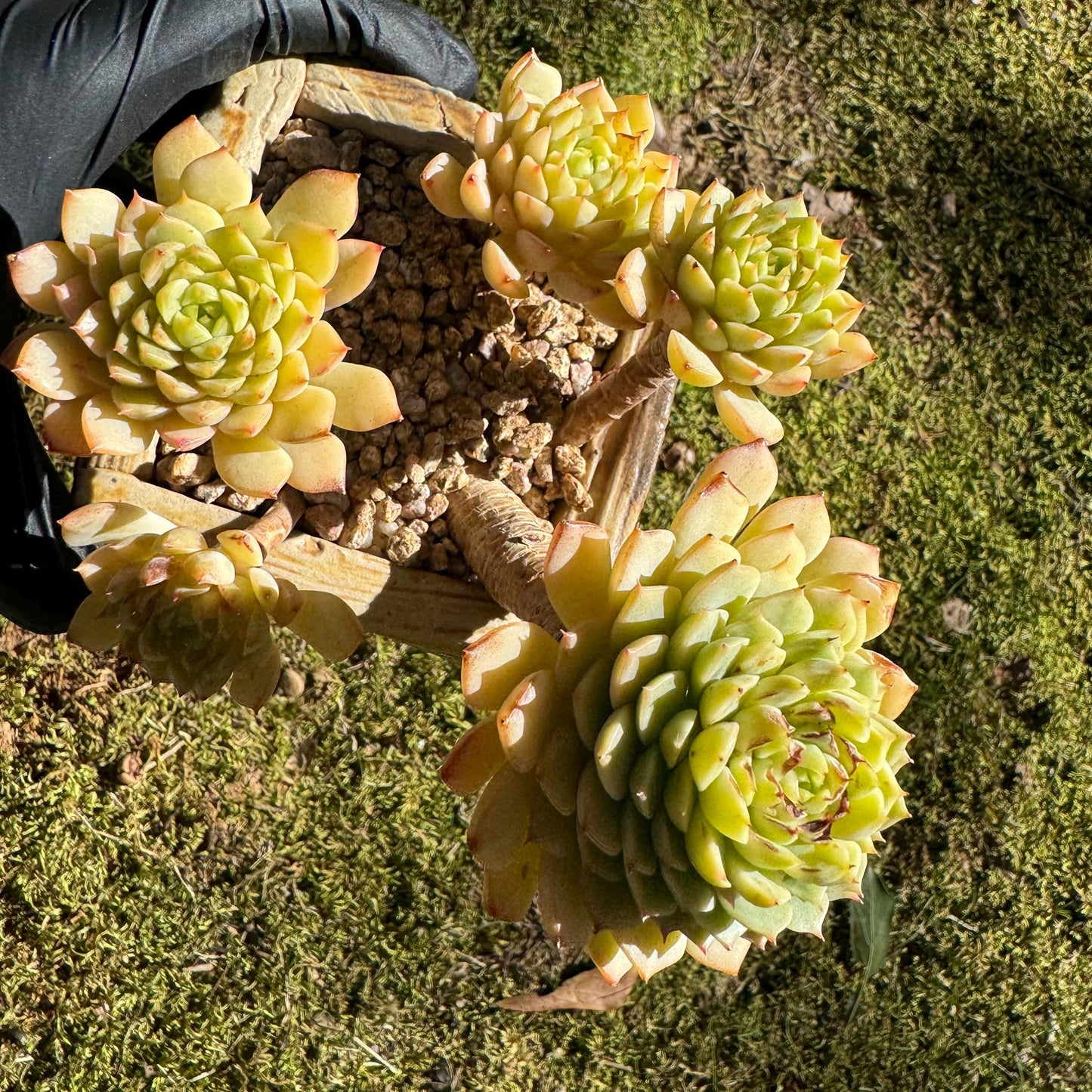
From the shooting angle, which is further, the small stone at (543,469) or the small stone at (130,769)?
the small stone at (130,769)

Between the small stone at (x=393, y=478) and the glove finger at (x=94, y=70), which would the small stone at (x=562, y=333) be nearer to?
the small stone at (x=393, y=478)

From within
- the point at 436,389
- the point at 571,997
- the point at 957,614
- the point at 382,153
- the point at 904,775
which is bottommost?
the point at 571,997

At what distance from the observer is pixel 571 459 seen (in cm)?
96

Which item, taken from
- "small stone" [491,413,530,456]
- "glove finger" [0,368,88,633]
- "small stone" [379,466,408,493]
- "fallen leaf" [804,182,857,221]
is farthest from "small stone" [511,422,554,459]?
"fallen leaf" [804,182,857,221]

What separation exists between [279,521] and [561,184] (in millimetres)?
353

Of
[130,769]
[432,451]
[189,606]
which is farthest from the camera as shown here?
[130,769]

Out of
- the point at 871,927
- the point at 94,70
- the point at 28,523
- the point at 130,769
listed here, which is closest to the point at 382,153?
the point at 94,70

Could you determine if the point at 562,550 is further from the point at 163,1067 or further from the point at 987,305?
the point at 987,305

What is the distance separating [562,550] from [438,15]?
3.53ft

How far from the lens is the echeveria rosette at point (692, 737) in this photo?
60cm

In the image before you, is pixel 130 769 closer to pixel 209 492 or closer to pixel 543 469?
pixel 209 492

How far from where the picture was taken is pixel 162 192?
69 centimetres

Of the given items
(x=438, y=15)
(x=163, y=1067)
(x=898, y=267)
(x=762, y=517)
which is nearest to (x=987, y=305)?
(x=898, y=267)

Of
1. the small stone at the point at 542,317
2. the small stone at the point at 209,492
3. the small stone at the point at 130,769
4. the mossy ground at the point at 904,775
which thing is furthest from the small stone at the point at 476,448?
the small stone at the point at 130,769
